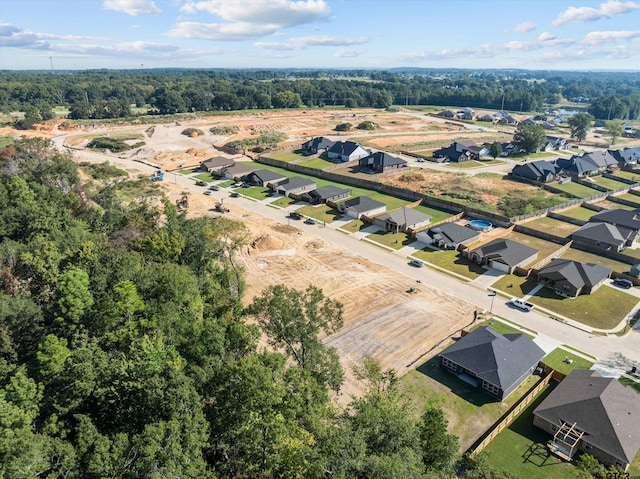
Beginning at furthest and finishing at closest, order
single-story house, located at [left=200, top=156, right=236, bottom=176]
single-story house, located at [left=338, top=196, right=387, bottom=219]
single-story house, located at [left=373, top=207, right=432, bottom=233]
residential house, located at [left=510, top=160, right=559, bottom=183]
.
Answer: single-story house, located at [left=200, top=156, right=236, bottom=176] → residential house, located at [left=510, top=160, right=559, bottom=183] → single-story house, located at [left=338, top=196, right=387, bottom=219] → single-story house, located at [left=373, top=207, right=432, bottom=233]

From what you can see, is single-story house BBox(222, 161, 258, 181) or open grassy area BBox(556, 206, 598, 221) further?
single-story house BBox(222, 161, 258, 181)

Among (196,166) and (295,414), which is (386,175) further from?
(295,414)

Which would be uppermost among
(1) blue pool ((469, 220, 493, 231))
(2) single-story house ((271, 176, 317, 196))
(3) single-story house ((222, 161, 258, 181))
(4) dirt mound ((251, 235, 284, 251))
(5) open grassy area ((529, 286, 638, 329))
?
(3) single-story house ((222, 161, 258, 181))

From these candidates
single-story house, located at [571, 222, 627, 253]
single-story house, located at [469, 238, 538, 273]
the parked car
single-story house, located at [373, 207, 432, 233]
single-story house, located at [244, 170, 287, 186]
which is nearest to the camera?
the parked car

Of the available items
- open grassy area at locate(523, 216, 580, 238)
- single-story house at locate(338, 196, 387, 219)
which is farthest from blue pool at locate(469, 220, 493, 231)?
single-story house at locate(338, 196, 387, 219)

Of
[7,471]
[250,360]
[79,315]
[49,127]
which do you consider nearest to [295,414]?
[250,360]

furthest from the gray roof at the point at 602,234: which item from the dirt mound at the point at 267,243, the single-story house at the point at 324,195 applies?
the dirt mound at the point at 267,243

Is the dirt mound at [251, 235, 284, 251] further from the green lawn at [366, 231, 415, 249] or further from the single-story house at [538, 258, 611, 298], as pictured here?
the single-story house at [538, 258, 611, 298]
